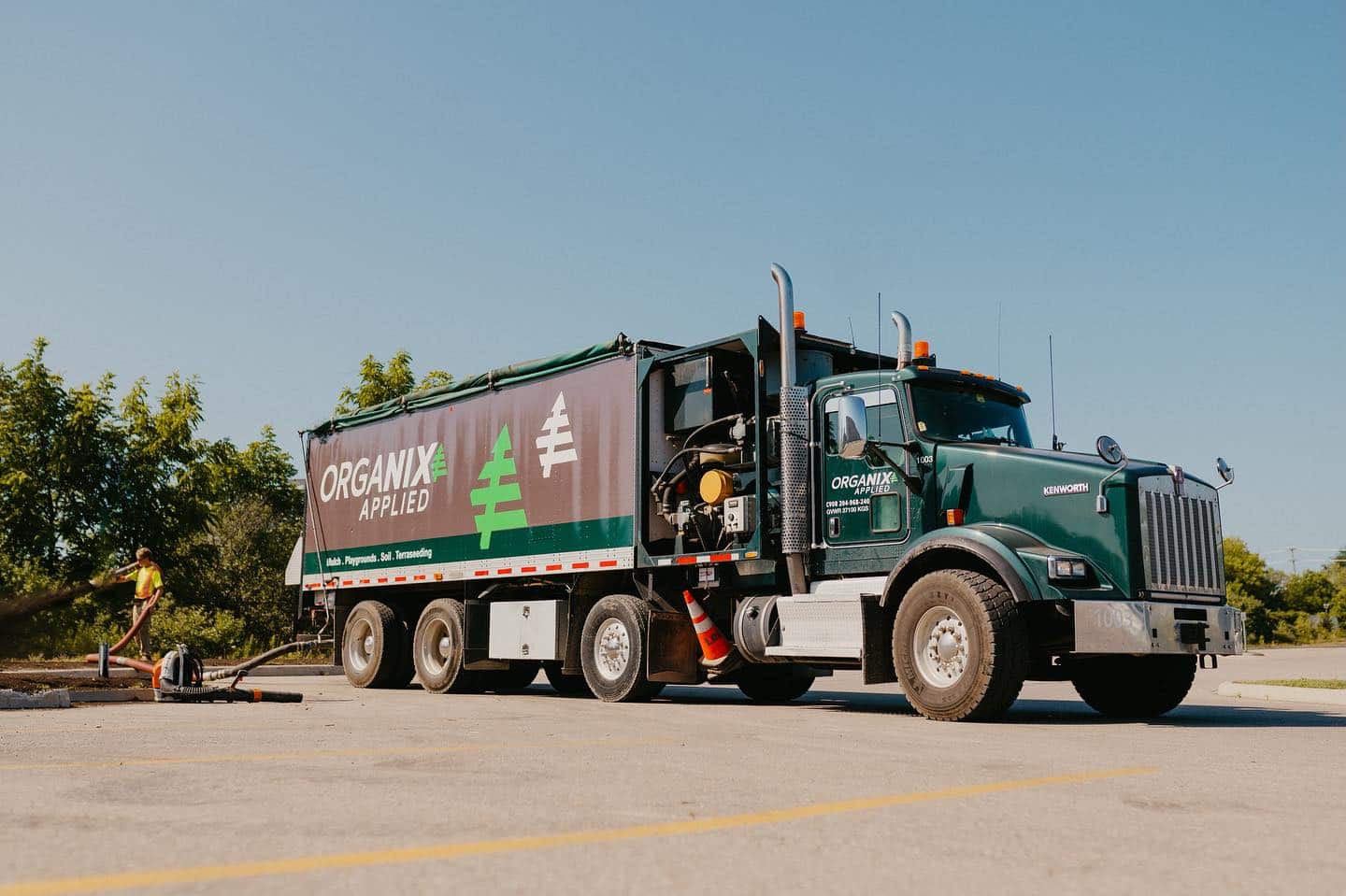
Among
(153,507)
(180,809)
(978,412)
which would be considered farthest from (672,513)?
(153,507)

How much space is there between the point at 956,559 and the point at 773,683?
4319 millimetres

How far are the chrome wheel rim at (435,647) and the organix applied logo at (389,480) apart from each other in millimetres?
1553

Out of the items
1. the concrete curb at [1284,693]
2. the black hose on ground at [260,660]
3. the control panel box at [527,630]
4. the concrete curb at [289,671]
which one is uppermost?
the control panel box at [527,630]

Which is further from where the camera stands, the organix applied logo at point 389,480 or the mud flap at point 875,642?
the organix applied logo at point 389,480

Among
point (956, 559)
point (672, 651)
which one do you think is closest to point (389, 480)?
point (672, 651)

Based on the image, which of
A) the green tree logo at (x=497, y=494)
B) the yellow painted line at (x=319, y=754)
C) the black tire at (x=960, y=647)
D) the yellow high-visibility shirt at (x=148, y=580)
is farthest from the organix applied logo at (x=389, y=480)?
the yellow painted line at (x=319, y=754)

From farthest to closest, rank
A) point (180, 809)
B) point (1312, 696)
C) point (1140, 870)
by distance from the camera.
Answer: point (1312, 696)
point (180, 809)
point (1140, 870)

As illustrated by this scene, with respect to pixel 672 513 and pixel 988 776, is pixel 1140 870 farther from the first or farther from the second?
pixel 672 513

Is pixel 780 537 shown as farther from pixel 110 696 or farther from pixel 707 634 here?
pixel 110 696

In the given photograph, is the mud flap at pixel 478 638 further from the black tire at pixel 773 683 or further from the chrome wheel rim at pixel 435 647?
the black tire at pixel 773 683

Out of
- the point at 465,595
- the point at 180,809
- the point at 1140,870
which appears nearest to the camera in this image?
the point at 1140,870

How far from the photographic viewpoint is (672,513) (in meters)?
13.0

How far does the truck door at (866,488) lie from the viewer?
37.1 ft

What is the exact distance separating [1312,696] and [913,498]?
20.5 ft
